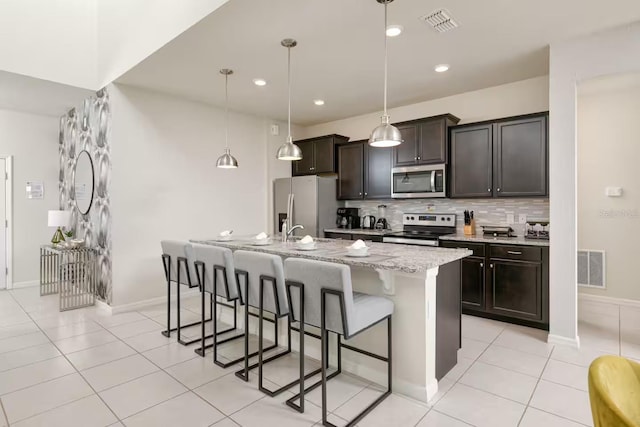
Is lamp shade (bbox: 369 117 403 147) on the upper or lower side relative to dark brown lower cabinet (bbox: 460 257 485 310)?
upper

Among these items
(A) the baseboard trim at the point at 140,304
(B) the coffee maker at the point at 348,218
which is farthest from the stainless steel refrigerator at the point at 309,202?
(A) the baseboard trim at the point at 140,304

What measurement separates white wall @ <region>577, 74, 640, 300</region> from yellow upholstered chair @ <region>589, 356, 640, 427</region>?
3.51 m

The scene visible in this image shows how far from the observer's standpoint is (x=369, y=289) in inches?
103

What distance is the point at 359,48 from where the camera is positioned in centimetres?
324

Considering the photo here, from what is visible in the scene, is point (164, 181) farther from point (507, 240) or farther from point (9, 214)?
point (507, 240)

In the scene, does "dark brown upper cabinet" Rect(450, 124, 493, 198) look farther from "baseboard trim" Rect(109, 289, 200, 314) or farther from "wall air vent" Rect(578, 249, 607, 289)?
"baseboard trim" Rect(109, 289, 200, 314)

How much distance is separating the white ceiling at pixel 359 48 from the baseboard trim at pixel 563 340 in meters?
2.70

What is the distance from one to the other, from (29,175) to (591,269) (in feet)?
26.5

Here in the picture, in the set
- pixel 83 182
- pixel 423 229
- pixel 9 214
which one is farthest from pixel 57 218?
pixel 423 229

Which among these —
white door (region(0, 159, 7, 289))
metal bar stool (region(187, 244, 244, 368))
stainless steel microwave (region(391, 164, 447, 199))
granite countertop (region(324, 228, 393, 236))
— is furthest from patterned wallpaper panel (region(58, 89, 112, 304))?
stainless steel microwave (region(391, 164, 447, 199))

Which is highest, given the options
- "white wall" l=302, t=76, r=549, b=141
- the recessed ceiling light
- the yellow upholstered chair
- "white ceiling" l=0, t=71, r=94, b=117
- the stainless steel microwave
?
"white ceiling" l=0, t=71, r=94, b=117

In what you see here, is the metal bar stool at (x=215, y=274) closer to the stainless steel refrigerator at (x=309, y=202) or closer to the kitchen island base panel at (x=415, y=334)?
the kitchen island base panel at (x=415, y=334)

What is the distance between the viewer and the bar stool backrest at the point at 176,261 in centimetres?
323

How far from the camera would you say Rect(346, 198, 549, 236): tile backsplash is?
407cm
